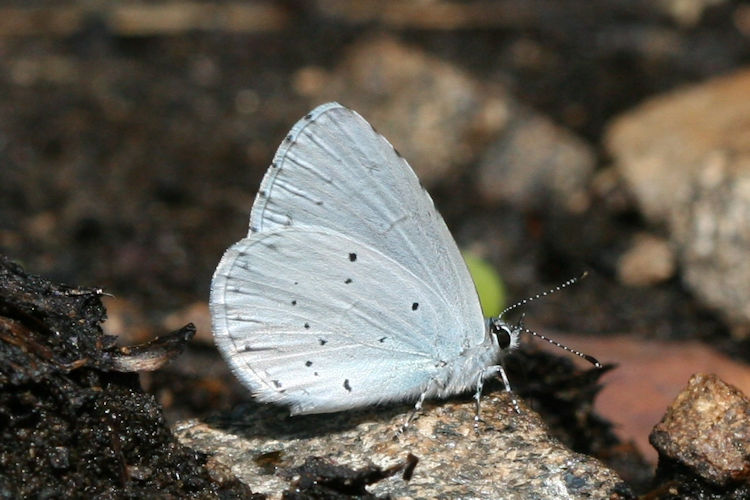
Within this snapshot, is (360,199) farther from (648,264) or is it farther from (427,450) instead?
(648,264)

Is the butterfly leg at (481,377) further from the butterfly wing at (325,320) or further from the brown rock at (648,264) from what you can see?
the brown rock at (648,264)

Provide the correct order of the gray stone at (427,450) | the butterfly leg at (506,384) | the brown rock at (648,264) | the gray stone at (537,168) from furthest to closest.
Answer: the gray stone at (537,168), the brown rock at (648,264), the butterfly leg at (506,384), the gray stone at (427,450)

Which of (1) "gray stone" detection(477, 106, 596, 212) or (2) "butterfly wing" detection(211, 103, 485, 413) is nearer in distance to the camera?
(2) "butterfly wing" detection(211, 103, 485, 413)

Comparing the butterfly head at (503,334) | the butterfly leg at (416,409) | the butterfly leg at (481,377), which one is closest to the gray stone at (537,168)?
the butterfly head at (503,334)

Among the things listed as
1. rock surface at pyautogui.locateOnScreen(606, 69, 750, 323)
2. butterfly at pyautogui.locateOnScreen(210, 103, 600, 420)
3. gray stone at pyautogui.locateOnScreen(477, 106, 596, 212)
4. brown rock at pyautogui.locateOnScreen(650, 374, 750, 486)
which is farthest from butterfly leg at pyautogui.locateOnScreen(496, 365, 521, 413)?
gray stone at pyautogui.locateOnScreen(477, 106, 596, 212)

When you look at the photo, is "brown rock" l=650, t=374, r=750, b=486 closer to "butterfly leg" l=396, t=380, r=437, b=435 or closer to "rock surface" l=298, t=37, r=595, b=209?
"butterfly leg" l=396, t=380, r=437, b=435

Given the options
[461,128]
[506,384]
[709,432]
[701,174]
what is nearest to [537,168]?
[461,128]

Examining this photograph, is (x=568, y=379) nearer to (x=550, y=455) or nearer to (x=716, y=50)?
A: (x=550, y=455)

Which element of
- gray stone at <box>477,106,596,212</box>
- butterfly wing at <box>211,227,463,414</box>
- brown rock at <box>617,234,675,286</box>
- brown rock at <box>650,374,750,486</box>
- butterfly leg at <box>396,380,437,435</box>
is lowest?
brown rock at <box>650,374,750,486</box>
